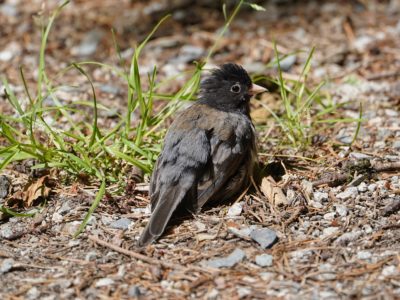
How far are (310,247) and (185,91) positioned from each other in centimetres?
189

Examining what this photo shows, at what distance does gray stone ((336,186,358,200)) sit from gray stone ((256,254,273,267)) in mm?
916

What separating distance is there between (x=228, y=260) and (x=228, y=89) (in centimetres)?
171

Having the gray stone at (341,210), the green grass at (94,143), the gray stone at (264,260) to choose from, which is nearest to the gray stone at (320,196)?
the gray stone at (341,210)

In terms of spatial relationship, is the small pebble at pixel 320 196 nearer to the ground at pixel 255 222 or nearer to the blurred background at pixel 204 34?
the ground at pixel 255 222

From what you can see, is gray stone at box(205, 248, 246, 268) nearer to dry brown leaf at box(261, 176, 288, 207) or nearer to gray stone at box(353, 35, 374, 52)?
dry brown leaf at box(261, 176, 288, 207)

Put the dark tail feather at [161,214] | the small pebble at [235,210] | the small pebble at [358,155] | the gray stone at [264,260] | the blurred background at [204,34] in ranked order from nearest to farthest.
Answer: the gray stone at [264,260] < the dark tail feather at [161,214] < the small pebble at [235,210] < the small pebble at [358,155] < the blurred background at [204,34]

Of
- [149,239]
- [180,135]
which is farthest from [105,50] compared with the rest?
[149,239]

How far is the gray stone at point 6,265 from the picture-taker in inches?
149

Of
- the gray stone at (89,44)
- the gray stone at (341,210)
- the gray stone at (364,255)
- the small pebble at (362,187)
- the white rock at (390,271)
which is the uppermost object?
the gray stone at (89,44)

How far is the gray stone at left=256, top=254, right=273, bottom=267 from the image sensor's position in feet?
12.3

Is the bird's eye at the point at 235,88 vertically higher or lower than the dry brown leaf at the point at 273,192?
higher

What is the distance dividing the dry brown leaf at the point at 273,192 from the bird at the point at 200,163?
13 centimetres

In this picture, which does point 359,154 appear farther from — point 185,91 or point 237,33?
point 237,33

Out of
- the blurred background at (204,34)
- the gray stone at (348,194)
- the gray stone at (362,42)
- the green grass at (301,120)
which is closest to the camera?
the gray stone at (348,194)
